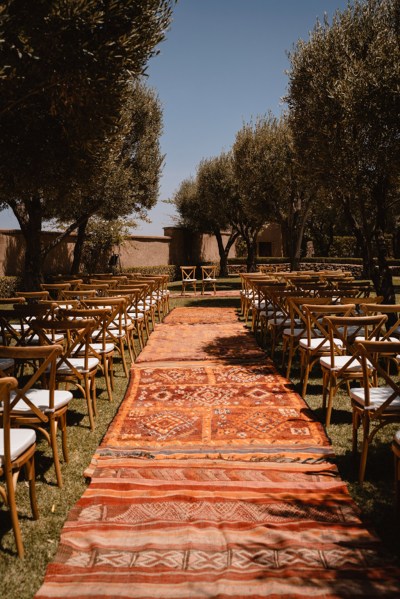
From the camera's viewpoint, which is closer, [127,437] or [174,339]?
[127,437]

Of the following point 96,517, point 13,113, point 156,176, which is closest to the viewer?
point 96,517

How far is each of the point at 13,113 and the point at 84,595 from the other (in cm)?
727

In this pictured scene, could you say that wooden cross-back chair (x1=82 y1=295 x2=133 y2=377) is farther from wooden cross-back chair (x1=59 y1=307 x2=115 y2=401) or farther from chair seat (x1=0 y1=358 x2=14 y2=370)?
chair seat (x1=0 y1=358 x2=14 y2=370)

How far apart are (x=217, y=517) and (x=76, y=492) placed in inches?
40.0

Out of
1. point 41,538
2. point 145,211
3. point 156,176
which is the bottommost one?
point 41,538

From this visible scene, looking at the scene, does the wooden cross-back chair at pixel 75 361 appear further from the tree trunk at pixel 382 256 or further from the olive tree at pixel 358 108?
the olive tree at pixel 358 108

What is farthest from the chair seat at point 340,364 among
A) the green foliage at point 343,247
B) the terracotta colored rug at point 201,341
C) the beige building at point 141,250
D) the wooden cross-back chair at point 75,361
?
the green foliage at point 343,247

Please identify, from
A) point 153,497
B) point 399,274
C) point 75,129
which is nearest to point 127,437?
point 153,497

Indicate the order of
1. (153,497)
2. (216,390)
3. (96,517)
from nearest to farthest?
(96,517) → (153,497) → (216,390)

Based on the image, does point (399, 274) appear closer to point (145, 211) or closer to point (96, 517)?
point (145, 211)

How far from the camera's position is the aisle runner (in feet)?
7.25

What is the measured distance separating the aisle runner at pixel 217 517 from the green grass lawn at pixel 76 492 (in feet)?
0.34

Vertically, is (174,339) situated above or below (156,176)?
below

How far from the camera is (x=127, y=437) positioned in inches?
161
